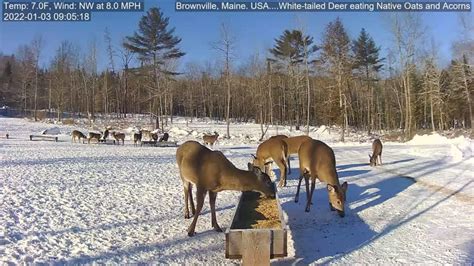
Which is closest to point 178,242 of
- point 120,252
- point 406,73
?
point 120,252

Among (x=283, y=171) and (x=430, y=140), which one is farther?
(x=430, y=140)

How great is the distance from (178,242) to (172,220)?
1.61 meters

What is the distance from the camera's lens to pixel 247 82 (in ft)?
259

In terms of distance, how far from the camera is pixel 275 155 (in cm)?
1462

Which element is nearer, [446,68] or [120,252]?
[120,252]

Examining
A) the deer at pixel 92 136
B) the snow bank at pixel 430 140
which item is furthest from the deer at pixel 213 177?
the snow bank at pixel 430 140

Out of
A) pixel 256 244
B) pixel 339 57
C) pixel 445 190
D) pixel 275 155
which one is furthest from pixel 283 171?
pixel 339 57

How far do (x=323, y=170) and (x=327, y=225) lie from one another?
163 cm

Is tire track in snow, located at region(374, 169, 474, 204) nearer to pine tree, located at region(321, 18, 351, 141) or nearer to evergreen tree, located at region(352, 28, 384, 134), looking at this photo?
pine tree, located at region(321, 18, 351, 141)

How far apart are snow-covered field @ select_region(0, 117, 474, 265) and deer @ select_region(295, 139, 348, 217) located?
41cm

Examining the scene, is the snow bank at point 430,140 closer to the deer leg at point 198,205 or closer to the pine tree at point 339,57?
the pine tree at point 339,57

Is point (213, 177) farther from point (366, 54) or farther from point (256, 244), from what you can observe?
point (366, 54)

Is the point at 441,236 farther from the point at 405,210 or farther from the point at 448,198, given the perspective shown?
the point at 448,198

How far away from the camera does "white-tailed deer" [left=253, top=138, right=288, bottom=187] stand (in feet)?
47.3
